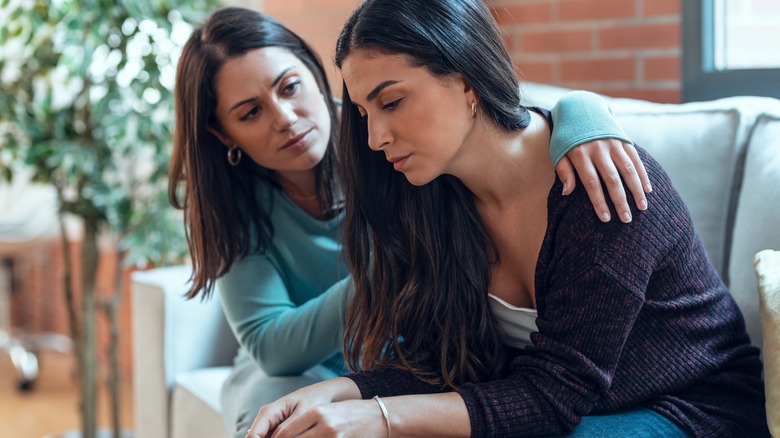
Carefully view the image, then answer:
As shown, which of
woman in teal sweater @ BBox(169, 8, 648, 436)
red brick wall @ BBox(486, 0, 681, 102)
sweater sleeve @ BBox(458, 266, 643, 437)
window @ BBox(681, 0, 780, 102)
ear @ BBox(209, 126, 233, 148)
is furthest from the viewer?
red brick wall @ BBox(486, 0, 681, 102)

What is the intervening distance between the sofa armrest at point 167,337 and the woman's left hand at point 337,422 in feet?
2.91

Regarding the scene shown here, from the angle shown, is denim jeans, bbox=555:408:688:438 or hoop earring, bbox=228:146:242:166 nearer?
denim jeans, bbox=555:408:688:438

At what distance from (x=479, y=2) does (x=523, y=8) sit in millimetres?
1220

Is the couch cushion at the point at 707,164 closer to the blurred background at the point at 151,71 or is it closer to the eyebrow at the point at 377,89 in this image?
the blurred background at the point at 151,71

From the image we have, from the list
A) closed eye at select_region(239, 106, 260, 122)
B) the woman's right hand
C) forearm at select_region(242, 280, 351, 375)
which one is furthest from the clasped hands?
closed eye at select_region(239, 106, 260, 122)

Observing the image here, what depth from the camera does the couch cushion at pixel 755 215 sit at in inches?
58.1

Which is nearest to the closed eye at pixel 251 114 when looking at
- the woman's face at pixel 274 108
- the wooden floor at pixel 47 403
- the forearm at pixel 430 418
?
the woman's face at pixel 274 108

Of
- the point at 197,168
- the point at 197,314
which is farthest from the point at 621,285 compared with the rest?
the point at 197,314

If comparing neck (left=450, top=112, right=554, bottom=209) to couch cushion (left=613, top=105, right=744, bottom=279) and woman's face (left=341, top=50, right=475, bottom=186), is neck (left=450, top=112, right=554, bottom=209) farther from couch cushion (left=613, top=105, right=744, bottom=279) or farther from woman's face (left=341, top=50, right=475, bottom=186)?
couch cushion (left=613, top=105, right=744, bottom=279)

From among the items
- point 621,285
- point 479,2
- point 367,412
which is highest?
point 479,2

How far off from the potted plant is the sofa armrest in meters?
0.26

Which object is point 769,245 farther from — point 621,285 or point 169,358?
point 169,358

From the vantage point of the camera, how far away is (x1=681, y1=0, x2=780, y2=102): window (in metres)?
2.04

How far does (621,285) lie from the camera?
1.18 m
